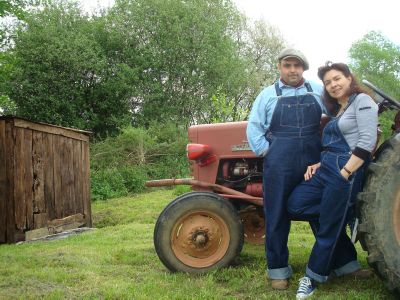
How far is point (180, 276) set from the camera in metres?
4.08

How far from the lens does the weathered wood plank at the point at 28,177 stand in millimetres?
8656

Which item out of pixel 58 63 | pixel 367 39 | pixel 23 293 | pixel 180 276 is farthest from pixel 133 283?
pixel 367 39

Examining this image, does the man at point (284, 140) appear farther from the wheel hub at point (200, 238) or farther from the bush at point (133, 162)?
the bush at point (133, 162)

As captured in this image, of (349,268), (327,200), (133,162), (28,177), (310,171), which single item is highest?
(133,162)

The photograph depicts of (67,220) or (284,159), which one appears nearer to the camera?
(284,159)

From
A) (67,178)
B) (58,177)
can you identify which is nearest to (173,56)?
(67,178)

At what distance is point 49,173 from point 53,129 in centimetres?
91

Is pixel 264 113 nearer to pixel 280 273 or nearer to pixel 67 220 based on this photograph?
pixel 280 273

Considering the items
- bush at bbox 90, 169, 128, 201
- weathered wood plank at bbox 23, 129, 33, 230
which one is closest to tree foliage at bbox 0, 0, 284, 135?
bush at bbox 90, 169, 128, 201

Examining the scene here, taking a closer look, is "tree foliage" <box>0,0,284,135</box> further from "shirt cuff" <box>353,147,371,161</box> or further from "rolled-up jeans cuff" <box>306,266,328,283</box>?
"shirt cuff" <box>353,147,371,161</box>

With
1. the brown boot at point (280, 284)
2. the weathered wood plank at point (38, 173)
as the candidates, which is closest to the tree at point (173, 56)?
the weathered wood plank at point (38, 173)

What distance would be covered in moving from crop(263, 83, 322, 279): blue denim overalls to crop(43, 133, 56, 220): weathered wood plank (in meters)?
6.49

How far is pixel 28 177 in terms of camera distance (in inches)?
344

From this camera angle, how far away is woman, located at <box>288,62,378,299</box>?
3.31 m
